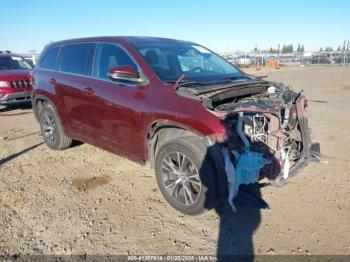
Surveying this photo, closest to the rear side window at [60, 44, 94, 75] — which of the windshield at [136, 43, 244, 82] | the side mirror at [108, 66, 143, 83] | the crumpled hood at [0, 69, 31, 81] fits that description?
the windshield at [136, 43, 244, 82]

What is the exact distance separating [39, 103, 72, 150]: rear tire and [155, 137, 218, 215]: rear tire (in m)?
2.66

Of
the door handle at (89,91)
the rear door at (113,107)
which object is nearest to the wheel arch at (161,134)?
the rear door at (113,107)

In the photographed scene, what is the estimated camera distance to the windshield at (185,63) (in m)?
4.56

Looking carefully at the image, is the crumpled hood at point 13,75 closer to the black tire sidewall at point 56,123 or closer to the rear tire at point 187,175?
the black tire sidewall at point 56,123

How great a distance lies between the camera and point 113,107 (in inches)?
185

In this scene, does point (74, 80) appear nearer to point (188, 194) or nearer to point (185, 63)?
point (185, 63)

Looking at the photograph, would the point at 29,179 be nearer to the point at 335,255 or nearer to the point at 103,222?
the point at 103,222

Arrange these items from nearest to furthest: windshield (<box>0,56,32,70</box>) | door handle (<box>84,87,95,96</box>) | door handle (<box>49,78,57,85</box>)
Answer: door handle (<box>84,87,95,96</box>)
door handle (<box>49,78,57,85</box>)
windshield (<box>0,56,32,70</box>)

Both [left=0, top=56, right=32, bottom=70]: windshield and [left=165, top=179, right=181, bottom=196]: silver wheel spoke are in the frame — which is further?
[left=0, top=56, right=32, bottom=70]: windshield

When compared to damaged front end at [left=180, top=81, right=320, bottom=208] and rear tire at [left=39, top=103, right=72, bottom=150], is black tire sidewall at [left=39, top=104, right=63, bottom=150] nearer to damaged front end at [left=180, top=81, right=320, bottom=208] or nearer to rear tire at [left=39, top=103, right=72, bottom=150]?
rear tire at [left=39, top=103, right=72, bottom=150]

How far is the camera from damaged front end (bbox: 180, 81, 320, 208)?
3682 mm

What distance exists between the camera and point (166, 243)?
11.4ft

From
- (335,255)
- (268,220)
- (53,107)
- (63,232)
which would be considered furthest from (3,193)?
(335,255)

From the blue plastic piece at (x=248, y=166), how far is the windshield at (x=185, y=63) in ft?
4.40
